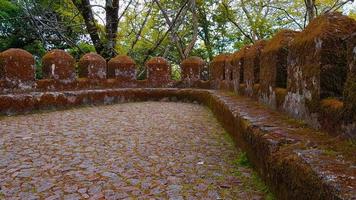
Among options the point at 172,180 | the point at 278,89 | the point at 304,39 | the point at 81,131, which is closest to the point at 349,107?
the point at 304,39

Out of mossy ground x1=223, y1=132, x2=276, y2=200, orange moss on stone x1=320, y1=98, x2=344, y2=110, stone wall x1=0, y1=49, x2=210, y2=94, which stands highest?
stone wall x1=0, y1=49, x2=210, y2=94

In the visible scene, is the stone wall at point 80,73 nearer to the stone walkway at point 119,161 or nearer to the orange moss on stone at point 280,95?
the stone walkway at point 119,161

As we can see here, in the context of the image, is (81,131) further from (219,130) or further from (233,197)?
(233,197)

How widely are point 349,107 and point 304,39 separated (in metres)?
1.16

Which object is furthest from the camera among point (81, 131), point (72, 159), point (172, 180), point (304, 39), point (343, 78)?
point (81, 131)

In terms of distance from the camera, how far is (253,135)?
9.68 ft

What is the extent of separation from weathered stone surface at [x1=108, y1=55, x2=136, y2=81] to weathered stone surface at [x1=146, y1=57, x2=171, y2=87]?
0.65 metres

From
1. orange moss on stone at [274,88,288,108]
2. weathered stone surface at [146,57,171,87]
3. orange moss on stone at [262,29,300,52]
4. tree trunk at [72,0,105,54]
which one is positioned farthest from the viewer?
tree trunk at [72,0,105,54]

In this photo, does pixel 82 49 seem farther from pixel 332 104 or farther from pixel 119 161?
pixel 332 104

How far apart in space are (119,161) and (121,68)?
6.32 meters

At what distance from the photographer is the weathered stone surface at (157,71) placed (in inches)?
398

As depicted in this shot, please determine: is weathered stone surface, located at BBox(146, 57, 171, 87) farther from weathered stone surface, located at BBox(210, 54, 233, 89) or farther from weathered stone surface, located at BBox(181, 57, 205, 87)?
weathered stone surface, located at BBox(210, 54, 233, 89)

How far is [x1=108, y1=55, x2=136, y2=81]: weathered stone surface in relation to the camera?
941 centimetres

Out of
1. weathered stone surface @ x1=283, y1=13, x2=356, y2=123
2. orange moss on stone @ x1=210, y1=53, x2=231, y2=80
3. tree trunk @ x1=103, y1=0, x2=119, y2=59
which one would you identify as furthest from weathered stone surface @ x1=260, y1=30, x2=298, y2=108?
tree trunk @ x1=103, y1=0, x2=119, y2=59
